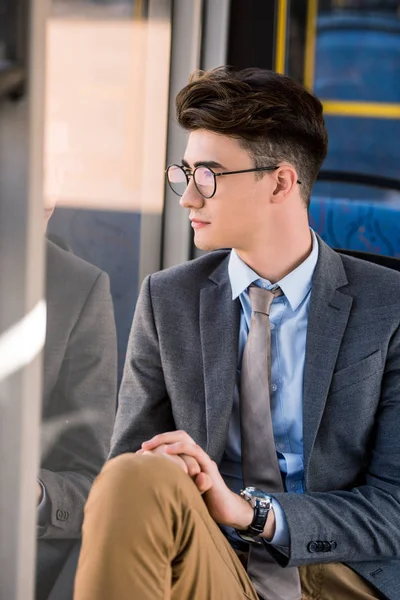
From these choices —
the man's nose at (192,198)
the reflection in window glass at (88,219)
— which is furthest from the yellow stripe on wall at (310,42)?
the man's nose at (192,198)

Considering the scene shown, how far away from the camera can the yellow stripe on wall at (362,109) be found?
9.85 ft

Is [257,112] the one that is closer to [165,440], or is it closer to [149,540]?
[165,440]

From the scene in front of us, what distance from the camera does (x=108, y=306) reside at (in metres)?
2.47

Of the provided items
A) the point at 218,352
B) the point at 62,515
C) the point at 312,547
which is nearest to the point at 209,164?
the point at 218,352

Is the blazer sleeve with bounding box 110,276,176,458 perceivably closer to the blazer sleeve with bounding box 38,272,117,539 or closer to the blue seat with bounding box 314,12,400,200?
the blazer sleeve with bounding box 38,272,117,539

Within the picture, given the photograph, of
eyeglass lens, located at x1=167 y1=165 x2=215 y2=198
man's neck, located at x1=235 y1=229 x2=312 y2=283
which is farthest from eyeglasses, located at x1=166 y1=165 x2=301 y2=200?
man's neck, located at x1=235 y1=229 x2=312 y2=283

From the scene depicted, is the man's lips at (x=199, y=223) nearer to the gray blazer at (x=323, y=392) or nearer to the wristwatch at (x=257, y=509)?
the gray blazer at (x=323, y=392)

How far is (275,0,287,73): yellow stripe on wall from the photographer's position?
3039 millimetres

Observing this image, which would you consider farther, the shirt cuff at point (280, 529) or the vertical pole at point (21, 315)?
the shirt cuff at point (280, 529)

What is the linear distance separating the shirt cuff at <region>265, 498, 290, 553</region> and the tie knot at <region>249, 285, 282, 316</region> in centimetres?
45

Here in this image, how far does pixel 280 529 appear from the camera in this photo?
1.82 metres

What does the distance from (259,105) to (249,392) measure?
666 millimetres

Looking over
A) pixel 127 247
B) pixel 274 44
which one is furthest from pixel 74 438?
pixel 274 44

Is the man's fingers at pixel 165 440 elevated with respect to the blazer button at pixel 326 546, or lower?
elevated
